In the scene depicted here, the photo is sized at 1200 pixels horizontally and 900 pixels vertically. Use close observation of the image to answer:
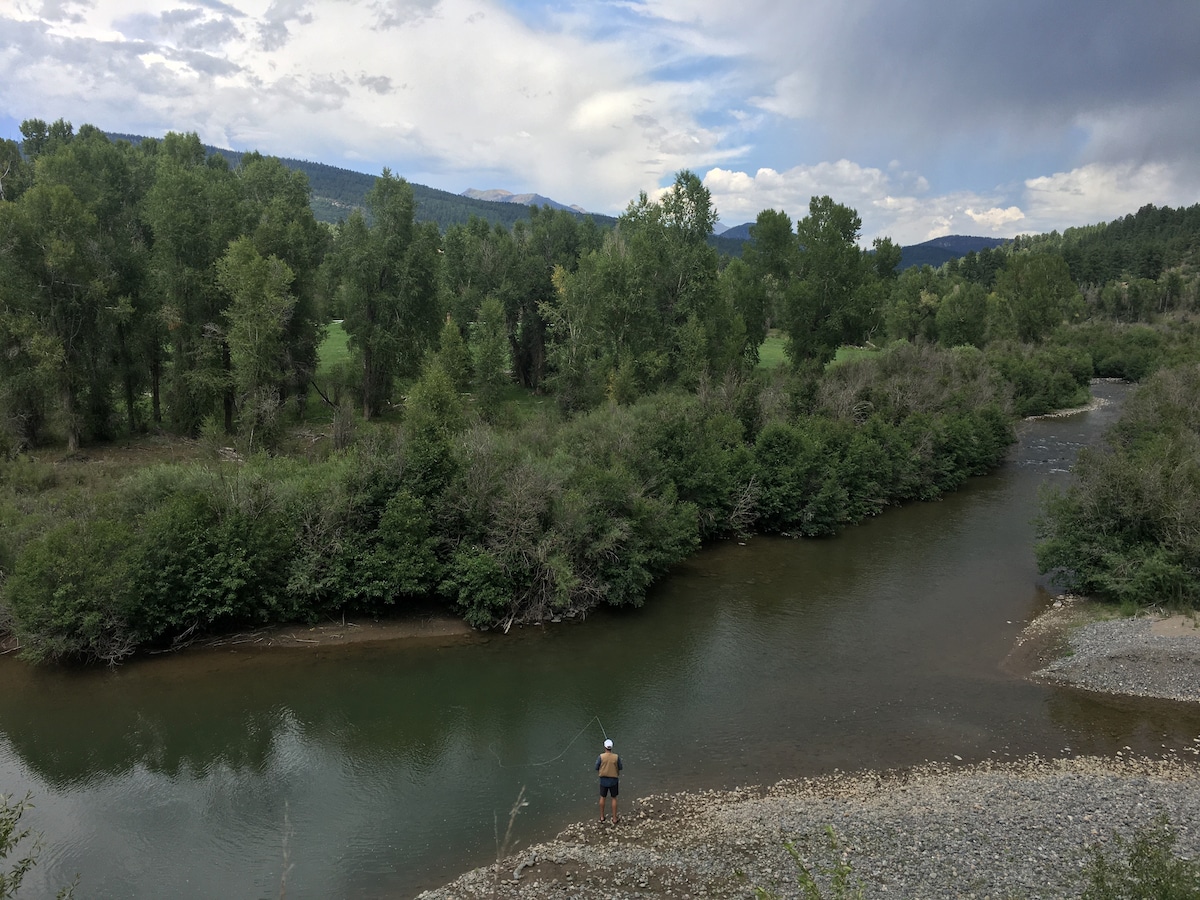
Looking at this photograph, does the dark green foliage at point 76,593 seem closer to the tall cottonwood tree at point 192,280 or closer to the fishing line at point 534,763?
the fishing line at point 534,763

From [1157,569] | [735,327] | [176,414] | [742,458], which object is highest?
[735,327]

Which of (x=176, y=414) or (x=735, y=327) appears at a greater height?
(x=735, y=327)

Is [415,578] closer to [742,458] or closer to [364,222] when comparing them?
[742,458]

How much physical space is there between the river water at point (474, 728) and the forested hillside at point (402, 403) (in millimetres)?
2772

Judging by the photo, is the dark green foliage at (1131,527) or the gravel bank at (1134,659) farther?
the dark green foliage at (1131,527)

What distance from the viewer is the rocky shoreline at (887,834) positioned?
614 inches

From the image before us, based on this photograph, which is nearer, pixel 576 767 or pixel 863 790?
pixel 863 790

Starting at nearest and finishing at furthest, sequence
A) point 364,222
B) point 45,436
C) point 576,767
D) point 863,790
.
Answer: point 863,790, point 576,767, point 45,436, point 364,222

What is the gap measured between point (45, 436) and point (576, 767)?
36.1 metres

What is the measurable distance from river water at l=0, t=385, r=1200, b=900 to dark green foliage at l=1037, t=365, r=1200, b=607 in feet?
8.38

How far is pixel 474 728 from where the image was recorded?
22750mm

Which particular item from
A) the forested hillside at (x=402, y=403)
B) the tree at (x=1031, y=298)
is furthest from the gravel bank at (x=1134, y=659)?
the tree at (x=1031, y=298)

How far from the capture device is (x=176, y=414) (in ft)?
138

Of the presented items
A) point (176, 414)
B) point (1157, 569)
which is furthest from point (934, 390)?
point (176, 414)
